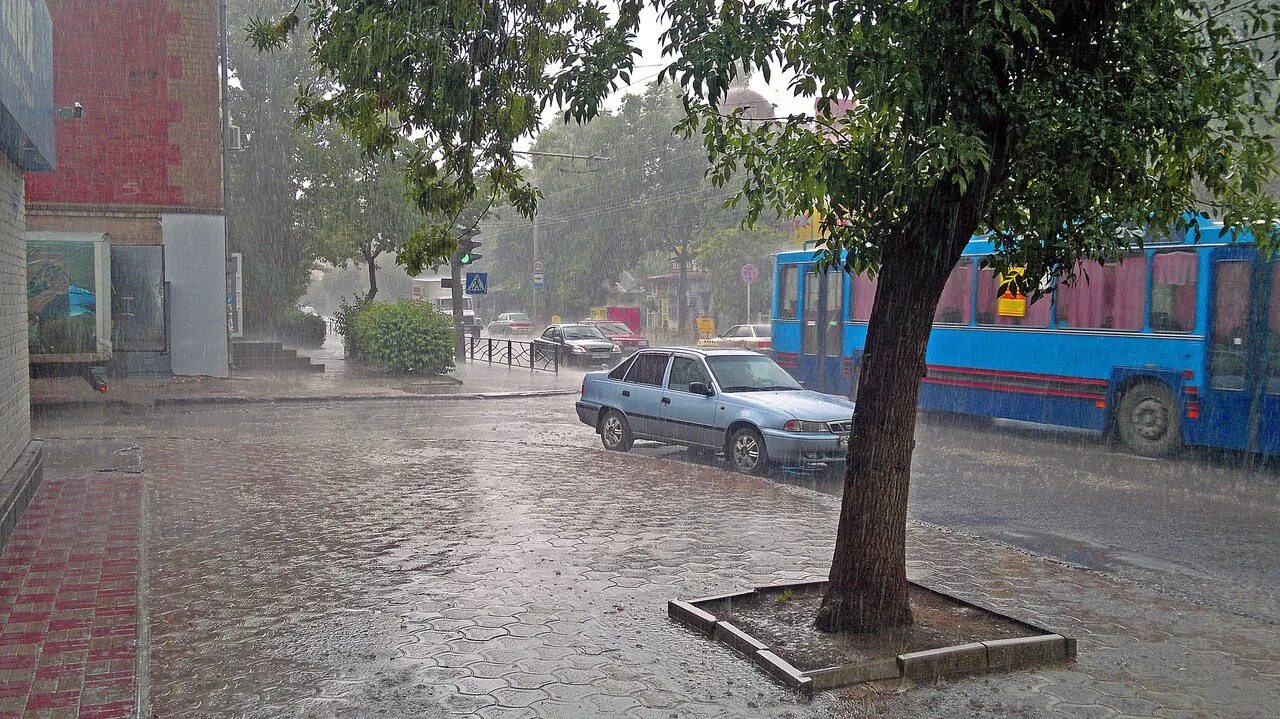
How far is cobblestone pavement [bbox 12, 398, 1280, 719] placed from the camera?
5254 millimetres

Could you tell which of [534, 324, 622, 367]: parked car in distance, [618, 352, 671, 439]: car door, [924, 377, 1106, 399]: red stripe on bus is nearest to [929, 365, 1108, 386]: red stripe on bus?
[924, 377, 1106, 399]: red stripe on bus

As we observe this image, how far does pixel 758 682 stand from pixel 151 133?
21.9m

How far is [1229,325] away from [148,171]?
68.9 feet

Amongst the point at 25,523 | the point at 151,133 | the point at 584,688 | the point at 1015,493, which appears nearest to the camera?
the point at 584,688

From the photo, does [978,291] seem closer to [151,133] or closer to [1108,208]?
[1108,208]

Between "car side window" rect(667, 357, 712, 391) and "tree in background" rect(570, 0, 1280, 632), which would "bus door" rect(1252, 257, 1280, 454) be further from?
"tree in background" rect(570, 0, 1280, 632)

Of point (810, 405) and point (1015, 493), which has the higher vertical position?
point (810, 405)

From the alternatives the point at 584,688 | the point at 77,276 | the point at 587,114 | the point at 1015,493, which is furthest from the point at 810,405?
the point at 77,276

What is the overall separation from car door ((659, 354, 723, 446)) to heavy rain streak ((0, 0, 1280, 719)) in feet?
0.15

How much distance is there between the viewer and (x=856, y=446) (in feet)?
19.7

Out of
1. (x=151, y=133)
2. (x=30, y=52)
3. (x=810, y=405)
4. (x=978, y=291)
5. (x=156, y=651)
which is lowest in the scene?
(x=156, y=651)

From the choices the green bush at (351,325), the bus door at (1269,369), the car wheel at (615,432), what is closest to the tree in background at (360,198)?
the green bush at (351,325)

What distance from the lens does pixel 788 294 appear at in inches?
807

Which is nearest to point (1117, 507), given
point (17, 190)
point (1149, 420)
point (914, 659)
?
point (1149, 420)
